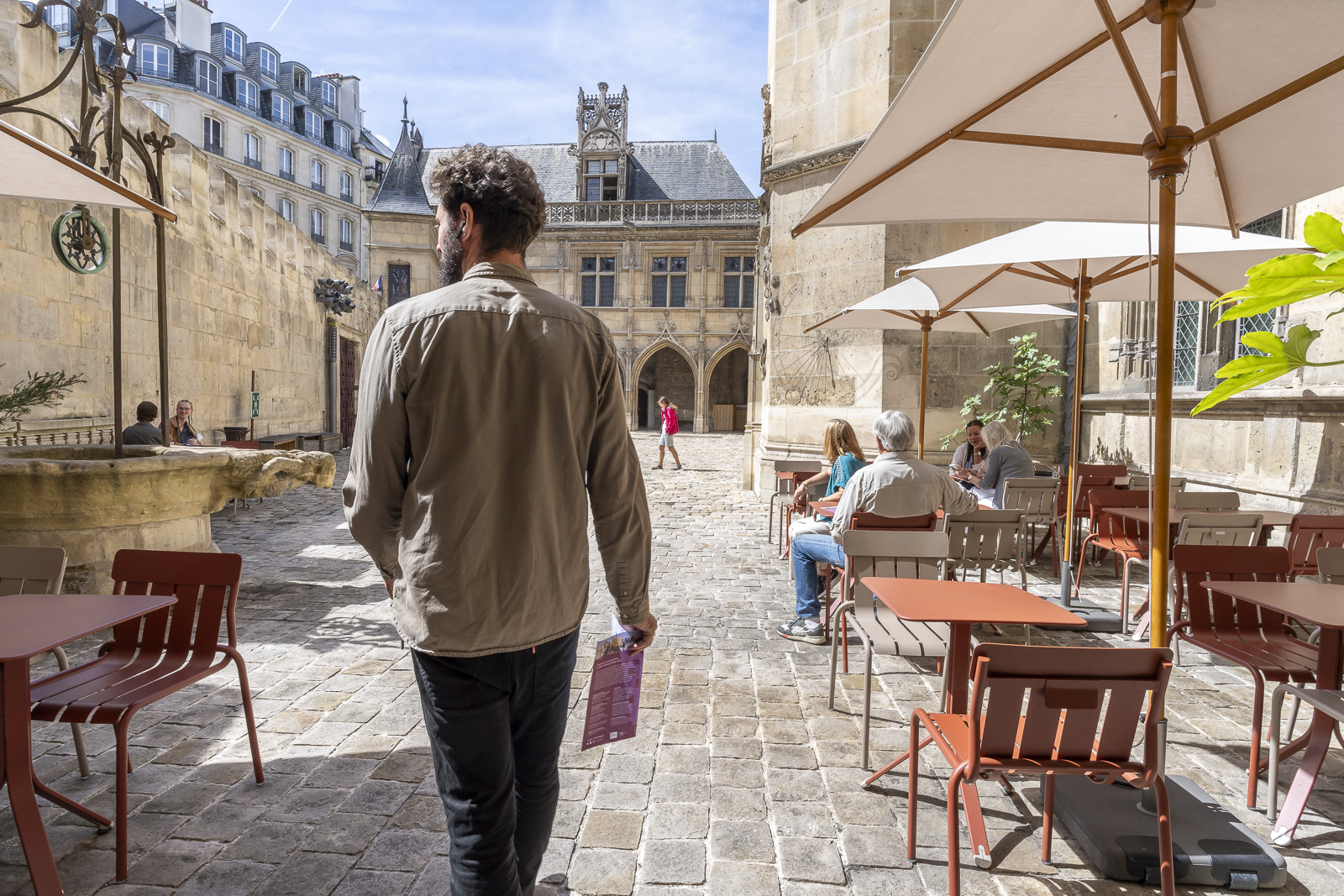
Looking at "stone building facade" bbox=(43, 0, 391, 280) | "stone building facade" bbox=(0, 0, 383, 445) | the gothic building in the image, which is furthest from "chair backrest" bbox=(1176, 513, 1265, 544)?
"stone building facade" bbox=(43, 0, 391, 280)

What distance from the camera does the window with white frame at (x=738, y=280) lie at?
31.0 m

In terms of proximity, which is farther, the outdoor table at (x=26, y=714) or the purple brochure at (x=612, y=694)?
the outdoor table at (x=26, y=714)

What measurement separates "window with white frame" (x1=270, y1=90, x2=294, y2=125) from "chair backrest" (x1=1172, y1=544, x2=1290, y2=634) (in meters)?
43.6

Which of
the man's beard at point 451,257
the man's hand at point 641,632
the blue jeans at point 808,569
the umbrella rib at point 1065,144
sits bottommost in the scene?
the blue jeans at point 808,569

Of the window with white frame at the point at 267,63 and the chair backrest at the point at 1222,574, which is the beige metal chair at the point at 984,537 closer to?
the chair backrest at the point at 1222,574

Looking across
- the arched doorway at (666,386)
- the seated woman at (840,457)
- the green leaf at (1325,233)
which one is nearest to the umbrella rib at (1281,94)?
the green leaf at (1325,233)

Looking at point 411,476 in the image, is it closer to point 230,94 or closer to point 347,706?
point 347,706

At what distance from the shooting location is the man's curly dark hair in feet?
5.24

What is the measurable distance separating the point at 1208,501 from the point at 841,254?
221 inches

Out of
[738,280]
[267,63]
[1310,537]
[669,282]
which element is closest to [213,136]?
[267,63]

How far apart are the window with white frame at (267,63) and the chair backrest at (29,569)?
44952 mm

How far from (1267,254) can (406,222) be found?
94.8 feet

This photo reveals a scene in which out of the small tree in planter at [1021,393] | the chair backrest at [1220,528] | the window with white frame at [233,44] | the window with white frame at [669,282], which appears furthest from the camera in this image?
the window with white frame at [233,44]

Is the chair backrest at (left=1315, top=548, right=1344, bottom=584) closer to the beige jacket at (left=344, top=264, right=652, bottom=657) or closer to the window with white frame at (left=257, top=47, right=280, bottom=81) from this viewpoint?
the beige jacket at (left=344, top=264, right=652, bottom=657)
